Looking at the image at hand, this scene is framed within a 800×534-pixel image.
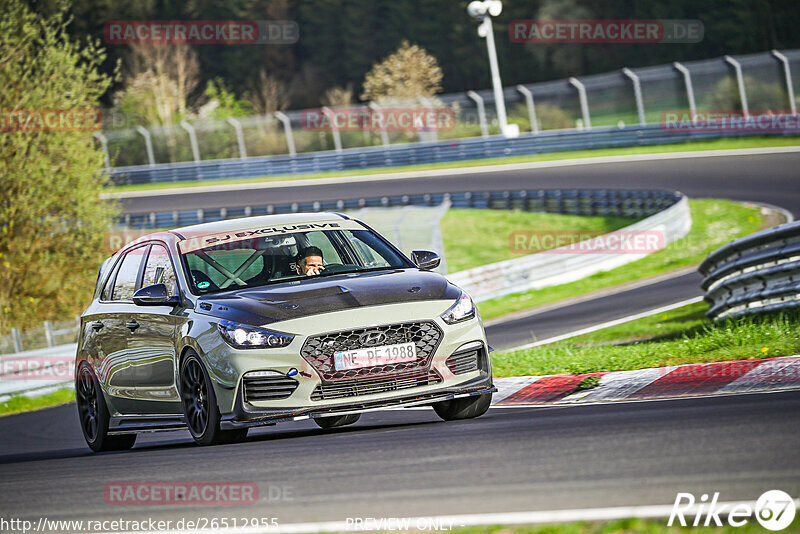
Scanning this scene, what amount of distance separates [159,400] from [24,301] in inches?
688

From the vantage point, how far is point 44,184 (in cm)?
2505

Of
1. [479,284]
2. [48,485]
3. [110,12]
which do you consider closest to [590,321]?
[479,284]

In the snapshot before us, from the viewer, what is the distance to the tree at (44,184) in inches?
974

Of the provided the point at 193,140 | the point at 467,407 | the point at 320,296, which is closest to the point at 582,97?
the point at 193,140

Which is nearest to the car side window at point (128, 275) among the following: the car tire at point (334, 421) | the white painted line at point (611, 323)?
the car tire at point (334, 421)

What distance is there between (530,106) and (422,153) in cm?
457

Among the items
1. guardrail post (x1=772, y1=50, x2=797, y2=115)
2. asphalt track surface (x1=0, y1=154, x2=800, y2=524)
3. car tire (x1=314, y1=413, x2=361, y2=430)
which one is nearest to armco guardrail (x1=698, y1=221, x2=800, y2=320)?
asphalt track surface (x1=0, y1=154, x2=800, y2=524)

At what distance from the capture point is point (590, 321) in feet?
58.9

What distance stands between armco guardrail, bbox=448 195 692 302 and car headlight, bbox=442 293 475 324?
14.6 meters

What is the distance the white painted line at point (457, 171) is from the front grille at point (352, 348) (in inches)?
811

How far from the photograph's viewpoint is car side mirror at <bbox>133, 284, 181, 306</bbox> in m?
8.64

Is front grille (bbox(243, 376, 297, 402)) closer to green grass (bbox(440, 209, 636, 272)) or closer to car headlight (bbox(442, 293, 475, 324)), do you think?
car headlight (bbox(442, 293, 475, 324))

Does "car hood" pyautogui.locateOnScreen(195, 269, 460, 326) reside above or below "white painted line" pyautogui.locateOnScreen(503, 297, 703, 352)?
above

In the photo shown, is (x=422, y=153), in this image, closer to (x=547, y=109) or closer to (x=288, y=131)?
(x=547, y=109)
